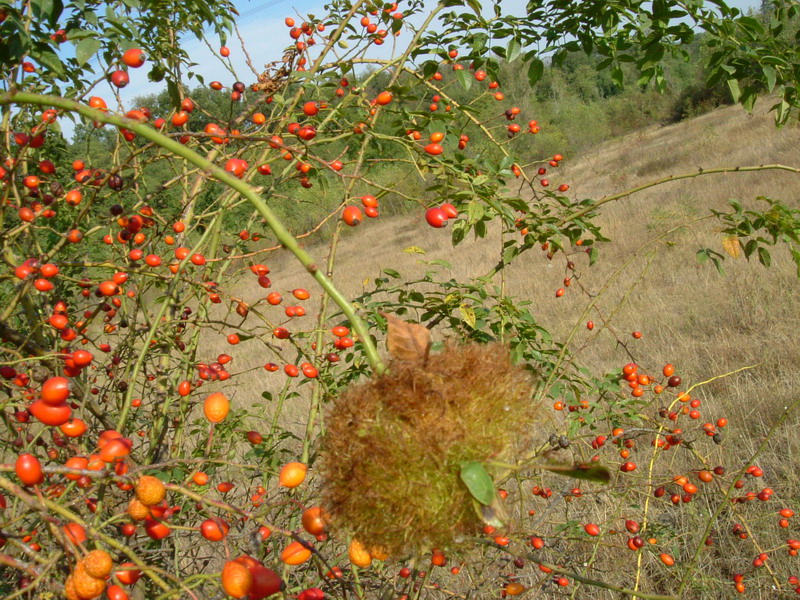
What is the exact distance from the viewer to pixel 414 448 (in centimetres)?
54

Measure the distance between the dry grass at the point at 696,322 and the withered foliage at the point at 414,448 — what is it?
1.33m

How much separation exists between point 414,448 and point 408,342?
0.11 meters

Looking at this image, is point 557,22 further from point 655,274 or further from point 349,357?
point 655,274

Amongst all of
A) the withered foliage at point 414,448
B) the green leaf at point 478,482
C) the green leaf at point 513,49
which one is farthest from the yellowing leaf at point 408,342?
the green leaf at point 513,49

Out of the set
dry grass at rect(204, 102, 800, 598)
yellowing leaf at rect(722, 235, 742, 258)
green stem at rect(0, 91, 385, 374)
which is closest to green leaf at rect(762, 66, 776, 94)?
yellowing leaf at rect(722, 235, 742, 258)

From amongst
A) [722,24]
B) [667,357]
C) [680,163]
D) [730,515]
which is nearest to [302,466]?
[722,24]

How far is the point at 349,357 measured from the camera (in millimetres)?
1784

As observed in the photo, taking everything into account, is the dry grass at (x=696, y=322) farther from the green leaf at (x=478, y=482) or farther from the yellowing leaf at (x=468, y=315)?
the green leaf at (x=478, y=482)

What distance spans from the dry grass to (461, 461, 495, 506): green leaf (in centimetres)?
140

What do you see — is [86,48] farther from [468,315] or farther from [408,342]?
[468,315]

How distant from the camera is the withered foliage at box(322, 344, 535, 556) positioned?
0.53 metres

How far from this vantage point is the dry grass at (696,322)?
8.49 feet

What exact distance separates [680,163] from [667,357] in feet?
42.8

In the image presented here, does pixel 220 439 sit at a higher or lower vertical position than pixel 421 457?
lower
